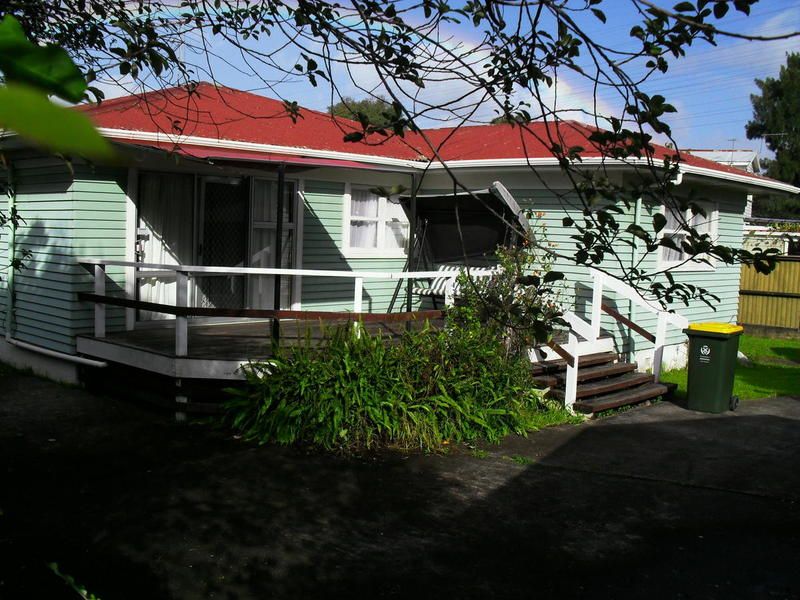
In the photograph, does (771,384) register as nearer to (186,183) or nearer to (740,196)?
(740,196)

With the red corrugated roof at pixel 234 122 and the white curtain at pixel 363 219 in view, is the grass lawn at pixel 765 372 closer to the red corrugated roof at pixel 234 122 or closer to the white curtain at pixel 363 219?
the white curtain at pixel 363 219

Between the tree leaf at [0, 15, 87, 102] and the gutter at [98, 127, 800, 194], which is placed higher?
the gutter at [98, 127, 800, 194]

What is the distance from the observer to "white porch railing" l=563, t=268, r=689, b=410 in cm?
1020

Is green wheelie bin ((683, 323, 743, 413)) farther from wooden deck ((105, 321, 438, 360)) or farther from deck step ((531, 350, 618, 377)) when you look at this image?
wooden deck ((105, 321, 438, 360))

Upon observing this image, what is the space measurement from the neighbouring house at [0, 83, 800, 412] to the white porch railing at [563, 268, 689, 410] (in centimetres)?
4

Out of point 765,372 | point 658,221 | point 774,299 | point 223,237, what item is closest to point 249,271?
point 223,237

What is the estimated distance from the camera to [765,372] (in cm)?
1473

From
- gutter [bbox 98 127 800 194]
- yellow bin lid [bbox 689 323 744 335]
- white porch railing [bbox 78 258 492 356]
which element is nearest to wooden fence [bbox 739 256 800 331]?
gutter [bbox 98 127 800 194]

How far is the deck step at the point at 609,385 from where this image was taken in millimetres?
10438

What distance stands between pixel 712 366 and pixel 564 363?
1866 millimetres

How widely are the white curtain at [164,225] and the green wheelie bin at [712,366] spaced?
707 centimetres

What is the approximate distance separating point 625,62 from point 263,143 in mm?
9167

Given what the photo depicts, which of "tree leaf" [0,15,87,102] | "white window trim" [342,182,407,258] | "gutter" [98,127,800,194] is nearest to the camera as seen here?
"tree leaf" [0,15,87,102]

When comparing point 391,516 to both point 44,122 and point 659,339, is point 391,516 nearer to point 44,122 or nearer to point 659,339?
point 44,122
